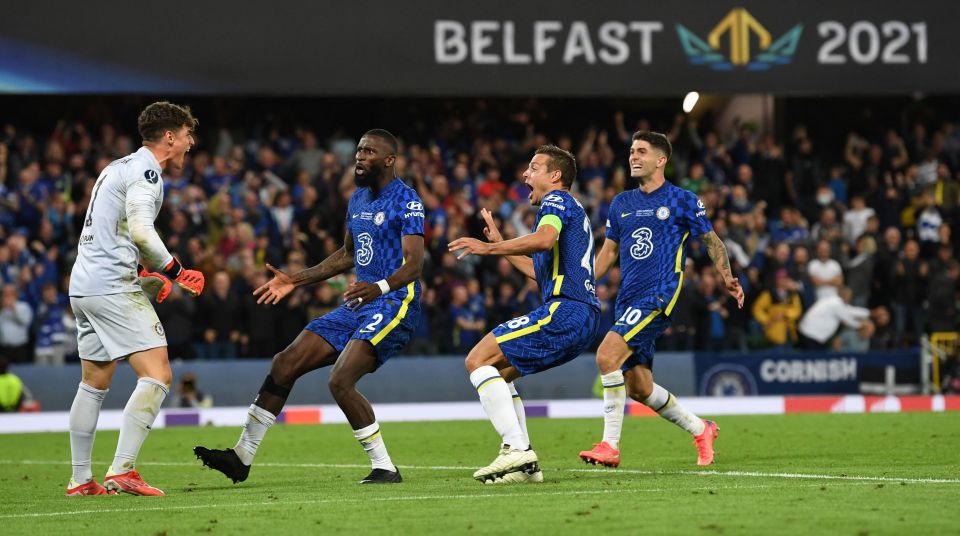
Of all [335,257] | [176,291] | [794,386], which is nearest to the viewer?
[335,257]

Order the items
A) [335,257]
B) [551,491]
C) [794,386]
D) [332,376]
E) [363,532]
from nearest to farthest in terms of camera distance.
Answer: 1. [363,532]
2. [551,491]
3. [332,376]
4. [335,257]
5. [794,386]

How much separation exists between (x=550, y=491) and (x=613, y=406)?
216cm

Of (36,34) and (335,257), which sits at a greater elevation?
(36,34)

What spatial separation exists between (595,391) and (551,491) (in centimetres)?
1307

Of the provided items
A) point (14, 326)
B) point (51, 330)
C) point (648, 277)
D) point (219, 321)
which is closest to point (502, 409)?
point (648, 277)

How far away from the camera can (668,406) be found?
1184 cm

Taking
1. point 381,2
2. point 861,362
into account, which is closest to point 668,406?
point 861,362

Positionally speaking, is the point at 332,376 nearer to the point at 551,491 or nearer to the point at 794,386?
the point at 551,491

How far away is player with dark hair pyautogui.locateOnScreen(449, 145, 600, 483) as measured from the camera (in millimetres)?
9938

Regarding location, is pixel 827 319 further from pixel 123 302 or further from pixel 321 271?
pixel 123 302

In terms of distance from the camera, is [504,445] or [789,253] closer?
[504,445]

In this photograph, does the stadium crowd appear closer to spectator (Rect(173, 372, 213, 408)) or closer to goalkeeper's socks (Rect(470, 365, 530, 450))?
spectator (Rect(173, 372, 213, 408))

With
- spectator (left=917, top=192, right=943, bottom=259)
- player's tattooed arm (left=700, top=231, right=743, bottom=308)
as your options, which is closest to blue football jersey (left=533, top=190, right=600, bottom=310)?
player's tattooed arm (left=700, top=231, right=743, bottom=308)

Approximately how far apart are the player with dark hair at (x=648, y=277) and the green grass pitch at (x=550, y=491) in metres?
0.50
